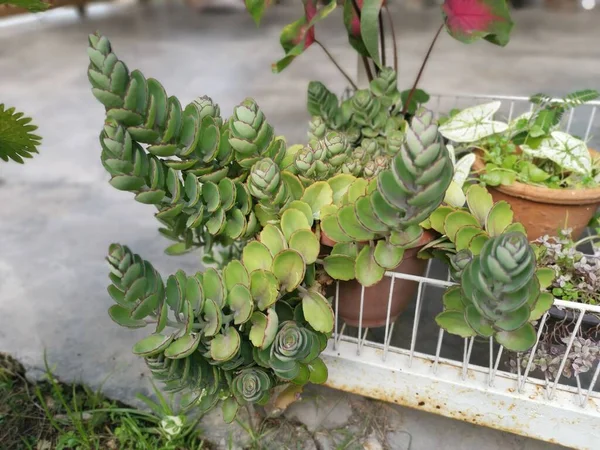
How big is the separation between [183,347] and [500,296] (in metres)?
0.42

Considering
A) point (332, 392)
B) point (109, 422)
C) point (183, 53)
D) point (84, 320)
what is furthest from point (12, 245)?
point (183, 53)

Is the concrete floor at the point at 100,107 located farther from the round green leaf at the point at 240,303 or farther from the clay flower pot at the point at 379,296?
the round green leaf at the point at 240,303

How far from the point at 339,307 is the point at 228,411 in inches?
11.4

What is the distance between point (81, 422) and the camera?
1.08 meters

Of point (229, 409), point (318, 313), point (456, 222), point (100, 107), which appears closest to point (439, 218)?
point (456, 222)

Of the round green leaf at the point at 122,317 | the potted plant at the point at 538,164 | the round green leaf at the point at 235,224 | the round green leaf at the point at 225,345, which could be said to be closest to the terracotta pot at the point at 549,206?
the potted plant at the point at 538,164

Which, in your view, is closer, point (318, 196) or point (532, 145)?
point (318, 196)

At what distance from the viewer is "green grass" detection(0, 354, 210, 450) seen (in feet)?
3.45

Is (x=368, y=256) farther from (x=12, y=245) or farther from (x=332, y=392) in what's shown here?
(x=12, y=245)

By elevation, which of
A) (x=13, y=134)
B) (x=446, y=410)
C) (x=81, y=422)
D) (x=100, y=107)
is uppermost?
(x=13, y=134)

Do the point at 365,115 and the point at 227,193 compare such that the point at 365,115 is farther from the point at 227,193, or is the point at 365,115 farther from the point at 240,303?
the point at 240,303

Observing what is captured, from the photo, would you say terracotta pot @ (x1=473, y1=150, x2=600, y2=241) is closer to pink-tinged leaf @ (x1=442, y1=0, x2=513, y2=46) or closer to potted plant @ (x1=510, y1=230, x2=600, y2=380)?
potted plant @ (x1=510, y1=230, x2=600, y2=380)

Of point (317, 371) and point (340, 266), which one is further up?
point (340, 266)

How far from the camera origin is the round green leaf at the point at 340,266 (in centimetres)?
78
